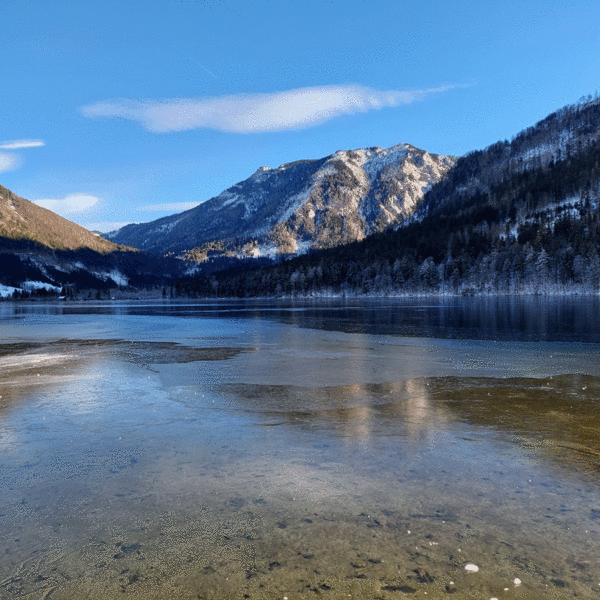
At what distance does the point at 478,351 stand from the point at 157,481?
23059 mm

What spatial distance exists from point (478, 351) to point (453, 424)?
16.1 m

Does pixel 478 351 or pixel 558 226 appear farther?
pixel 558 226

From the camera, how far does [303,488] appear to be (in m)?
8.22

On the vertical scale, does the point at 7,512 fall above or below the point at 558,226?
below

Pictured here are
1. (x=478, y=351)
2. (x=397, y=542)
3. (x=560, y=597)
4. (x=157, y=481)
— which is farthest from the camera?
(x=478, y=351)

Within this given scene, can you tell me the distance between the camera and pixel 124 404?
600 inches

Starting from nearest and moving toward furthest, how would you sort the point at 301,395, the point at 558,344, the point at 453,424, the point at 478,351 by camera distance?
the point at 453,424 < the point at 301,395 < the point at 478,351 < the point at 558,344

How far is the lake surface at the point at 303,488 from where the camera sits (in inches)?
221

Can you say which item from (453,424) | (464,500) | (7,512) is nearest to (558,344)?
(453,424)

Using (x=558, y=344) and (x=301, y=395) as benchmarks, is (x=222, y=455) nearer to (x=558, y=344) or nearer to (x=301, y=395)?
(x=301, y=395)

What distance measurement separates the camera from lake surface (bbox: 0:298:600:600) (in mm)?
5609

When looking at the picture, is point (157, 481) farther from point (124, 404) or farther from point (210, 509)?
point (124, 404)

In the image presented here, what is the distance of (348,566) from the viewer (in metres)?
5.80

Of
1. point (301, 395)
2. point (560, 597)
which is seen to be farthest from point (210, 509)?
point (301, 395)
